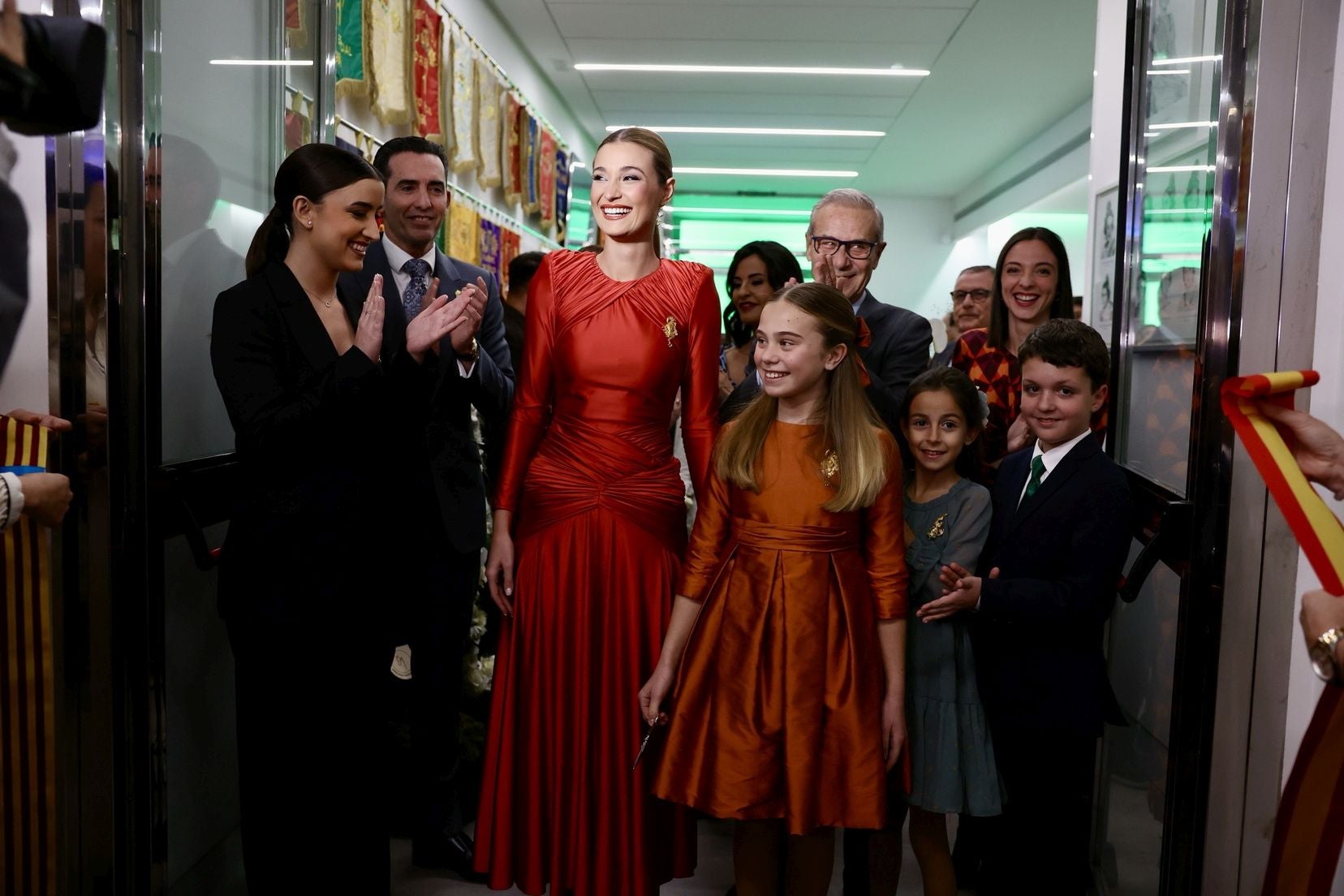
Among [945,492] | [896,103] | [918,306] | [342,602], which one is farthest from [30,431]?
[918,306]

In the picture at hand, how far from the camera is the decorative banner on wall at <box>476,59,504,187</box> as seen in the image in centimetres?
537

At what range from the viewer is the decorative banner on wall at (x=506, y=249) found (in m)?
5.81

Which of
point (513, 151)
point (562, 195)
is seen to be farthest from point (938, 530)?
point (562, 195)

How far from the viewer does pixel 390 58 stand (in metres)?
3.94

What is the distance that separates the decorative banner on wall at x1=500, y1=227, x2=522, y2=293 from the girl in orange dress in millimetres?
3990

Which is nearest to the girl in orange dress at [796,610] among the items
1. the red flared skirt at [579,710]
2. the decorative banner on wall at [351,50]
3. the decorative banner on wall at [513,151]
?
the red flared skirt at [579,710]

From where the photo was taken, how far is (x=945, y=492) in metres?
2.14

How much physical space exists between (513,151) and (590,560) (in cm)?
462

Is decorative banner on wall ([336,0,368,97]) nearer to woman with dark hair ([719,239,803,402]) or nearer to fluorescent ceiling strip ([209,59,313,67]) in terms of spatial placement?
fluorescent ceiling strip ([209,59,313,67])

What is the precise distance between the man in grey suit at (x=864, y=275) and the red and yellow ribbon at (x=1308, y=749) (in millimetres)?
1070

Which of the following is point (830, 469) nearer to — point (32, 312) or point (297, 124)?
point (32, 312)

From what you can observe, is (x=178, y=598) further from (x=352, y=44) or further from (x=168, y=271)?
(x=352, y=44)

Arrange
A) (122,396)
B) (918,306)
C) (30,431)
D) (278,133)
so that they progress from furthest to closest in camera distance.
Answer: (918,306), (278,133), (122,396), (30,431)

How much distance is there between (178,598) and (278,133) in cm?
114
